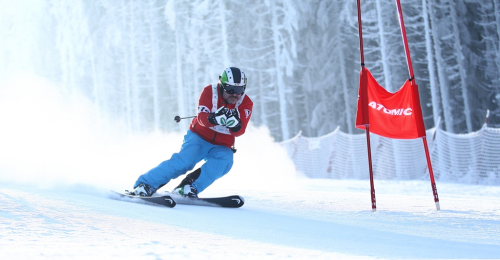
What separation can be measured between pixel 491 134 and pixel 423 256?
12.1m

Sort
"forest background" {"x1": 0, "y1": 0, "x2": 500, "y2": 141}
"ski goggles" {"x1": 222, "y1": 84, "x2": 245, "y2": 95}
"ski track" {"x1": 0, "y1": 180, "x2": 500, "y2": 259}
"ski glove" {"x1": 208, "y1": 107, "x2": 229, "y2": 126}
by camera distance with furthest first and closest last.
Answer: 1. "forest background" {"x1": 0, "y1": 0, "x2": 500, "y2": 141}
2. "ski goggles" {"x1": 222, "y1": 84, "x2": 245, "y2": 95}
3. "ski glove" {"x1": 208, "y1": 107, "x2": 229, "y2": 126}
4. "ski track" {"x1": 0, "y1": 180, "x2": 500, "y2": 259}

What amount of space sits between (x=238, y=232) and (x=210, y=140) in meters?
2.53

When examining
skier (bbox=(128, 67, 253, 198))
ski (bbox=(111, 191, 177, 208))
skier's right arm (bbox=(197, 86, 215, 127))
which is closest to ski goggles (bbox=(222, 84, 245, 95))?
skier (bbox=(128, 67, 253, 198))

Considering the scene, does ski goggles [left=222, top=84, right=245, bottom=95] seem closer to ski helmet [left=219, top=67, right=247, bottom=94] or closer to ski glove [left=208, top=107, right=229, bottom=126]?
ski helmet [left=219, top=67, right=247, bottom=94]

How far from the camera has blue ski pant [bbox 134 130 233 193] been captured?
18.2 feet

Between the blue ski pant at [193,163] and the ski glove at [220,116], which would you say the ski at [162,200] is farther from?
the ski glove at [220,116]

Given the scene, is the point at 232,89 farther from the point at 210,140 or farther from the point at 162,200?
the point at 162,200

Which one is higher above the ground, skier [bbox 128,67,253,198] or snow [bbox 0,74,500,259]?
skier [bbox 128,67,253,198]

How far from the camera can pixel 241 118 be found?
5.72 m

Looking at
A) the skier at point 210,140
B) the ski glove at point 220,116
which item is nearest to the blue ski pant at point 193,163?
the skier at point 210,140

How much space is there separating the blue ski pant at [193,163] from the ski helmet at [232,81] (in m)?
0.71

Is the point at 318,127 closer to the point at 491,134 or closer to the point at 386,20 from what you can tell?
the point at 386,20

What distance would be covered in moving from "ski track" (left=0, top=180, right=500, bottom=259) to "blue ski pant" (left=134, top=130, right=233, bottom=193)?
0.53m

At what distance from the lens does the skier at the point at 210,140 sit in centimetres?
545
